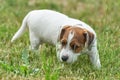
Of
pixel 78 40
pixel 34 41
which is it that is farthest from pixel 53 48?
pixel 78 40

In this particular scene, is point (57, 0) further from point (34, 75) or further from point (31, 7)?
point (34, 75)

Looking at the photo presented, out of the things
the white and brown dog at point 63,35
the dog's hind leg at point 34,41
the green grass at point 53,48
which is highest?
the white and brown dog at point 63,35

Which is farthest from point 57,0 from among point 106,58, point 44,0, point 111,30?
point 106,58

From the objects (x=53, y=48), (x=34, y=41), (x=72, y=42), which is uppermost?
(x=72, y=42)

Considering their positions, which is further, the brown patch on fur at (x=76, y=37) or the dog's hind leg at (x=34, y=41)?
the dog's hind leg at (x=34, y=41)

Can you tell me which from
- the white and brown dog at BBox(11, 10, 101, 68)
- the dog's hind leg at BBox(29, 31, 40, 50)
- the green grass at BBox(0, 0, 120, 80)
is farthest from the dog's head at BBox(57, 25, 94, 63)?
the dog's hind leg at BBox(29, 31, 40, 50)

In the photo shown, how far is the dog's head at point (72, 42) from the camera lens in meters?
5.53

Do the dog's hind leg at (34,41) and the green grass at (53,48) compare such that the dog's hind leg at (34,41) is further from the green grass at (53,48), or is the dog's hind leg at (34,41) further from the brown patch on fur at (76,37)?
the brown patch on fur at (76,37)

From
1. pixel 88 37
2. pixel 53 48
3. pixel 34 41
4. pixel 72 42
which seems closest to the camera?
pixel 72 42

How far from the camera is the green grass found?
558 cm

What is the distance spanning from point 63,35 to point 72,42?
175 mm

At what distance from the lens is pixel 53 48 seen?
6.65 metres

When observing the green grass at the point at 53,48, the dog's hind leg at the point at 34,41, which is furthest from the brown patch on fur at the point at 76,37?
the dog's hind leg at the point at 34,41

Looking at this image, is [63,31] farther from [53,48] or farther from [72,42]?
[53,48]
